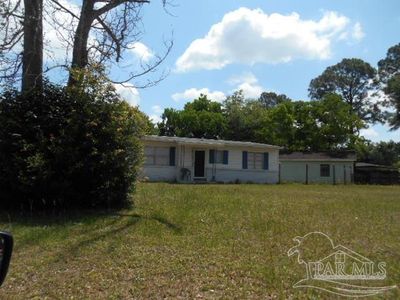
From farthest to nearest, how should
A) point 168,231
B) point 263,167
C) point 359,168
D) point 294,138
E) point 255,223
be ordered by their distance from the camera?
1. point 294,138
2. point 359,168
3. point 263,167
4. point 255,223
5. point 168,231

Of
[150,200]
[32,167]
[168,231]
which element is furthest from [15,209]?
[168,231]

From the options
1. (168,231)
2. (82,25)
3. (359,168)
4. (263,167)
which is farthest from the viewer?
(359,168)

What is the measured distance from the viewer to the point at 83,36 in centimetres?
1202

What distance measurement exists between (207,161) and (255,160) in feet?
12.2

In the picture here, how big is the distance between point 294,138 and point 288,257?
40308mm

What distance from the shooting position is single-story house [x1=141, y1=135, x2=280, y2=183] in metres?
27.0

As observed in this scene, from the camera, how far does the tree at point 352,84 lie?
58894 millimetres

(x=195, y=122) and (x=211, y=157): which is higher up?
(x=195, y=122)

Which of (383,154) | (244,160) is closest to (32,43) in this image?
(244,160)

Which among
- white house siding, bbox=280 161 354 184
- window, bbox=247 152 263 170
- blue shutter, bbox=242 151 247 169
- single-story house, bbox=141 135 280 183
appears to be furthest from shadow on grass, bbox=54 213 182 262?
white house siding, bbox=280 161 354 184

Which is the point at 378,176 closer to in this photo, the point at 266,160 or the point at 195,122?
the point at 266,160

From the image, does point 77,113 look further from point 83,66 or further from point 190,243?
point 190,243

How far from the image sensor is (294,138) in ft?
152

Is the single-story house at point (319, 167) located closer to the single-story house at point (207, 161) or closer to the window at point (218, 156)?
the single-story house at point (207, 161)
